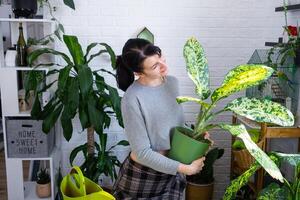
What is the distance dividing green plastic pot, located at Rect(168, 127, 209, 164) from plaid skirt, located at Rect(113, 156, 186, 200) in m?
0.18

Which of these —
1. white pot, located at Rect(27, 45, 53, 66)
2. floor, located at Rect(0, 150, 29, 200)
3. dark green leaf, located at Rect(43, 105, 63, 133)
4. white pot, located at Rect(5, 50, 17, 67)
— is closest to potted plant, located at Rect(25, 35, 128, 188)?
dark green leaf, located at Rect(43, 105, 63, 133)

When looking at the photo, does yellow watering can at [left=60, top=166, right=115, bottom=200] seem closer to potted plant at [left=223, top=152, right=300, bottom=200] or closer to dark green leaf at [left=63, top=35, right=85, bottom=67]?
potted plant at [left=223, top=152, right=300, bottom=200]

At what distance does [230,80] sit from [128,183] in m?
0.77

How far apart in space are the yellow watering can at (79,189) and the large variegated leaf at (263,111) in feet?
2.16

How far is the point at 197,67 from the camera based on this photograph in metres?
1.27

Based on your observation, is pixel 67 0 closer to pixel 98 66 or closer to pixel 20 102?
pixel 98 66

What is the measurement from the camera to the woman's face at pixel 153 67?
141 centimetres

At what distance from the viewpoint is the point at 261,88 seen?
2.13 metres

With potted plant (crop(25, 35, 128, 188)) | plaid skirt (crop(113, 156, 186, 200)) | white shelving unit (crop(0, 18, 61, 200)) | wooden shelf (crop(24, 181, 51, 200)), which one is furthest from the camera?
wooden shelf (crop(24, 181, 51, 200))

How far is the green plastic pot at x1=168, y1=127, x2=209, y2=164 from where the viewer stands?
4.40 ft

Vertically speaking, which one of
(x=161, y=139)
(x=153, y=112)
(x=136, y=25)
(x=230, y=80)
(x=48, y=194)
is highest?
(x=136, y=25)

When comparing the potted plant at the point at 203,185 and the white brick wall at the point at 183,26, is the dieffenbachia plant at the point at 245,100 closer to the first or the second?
the potted plant at the point at 203,185

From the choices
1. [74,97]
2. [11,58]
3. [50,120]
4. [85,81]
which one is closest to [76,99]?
[74,97]

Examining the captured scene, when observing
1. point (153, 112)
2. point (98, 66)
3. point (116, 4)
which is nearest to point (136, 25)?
point (116, 4)
